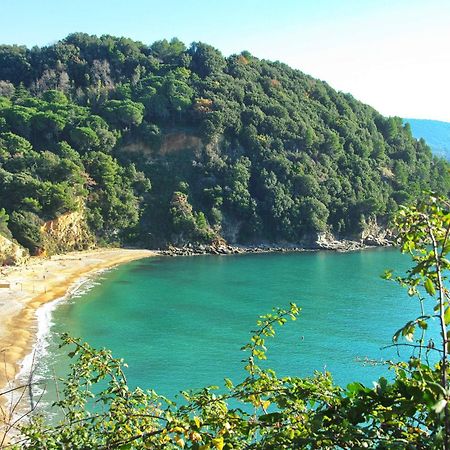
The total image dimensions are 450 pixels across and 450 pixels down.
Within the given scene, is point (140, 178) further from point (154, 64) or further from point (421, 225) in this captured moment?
point (421, 225)

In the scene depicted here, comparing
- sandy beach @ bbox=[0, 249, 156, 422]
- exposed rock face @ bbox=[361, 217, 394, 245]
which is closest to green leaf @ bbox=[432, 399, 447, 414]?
sandy beach @ bbox=[0, 249, 156, 422]

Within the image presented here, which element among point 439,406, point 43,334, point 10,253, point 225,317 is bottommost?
point 43,334

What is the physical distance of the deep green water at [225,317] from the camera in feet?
89.1

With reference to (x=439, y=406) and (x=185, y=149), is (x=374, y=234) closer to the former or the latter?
(x=185, y=149)

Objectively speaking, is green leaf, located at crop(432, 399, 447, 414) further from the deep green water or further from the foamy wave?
the deep green water

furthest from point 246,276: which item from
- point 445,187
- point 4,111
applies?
point 445,187

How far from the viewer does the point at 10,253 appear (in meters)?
48.8

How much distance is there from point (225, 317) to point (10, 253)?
2331 centimetres

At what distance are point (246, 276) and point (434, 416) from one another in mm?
49973

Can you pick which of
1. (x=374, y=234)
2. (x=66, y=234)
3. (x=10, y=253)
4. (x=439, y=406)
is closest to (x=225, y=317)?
(x=10, y=253)

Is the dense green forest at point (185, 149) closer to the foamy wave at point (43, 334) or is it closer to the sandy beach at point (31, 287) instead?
the sandy beach at point (31, 287)

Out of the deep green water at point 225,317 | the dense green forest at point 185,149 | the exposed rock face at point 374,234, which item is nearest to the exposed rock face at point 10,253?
the dense green forest at point 185,149

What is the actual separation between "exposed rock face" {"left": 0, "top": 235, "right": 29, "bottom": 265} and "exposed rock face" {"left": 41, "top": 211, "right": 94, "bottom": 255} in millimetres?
4455

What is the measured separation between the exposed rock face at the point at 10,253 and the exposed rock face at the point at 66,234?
4455 mm
